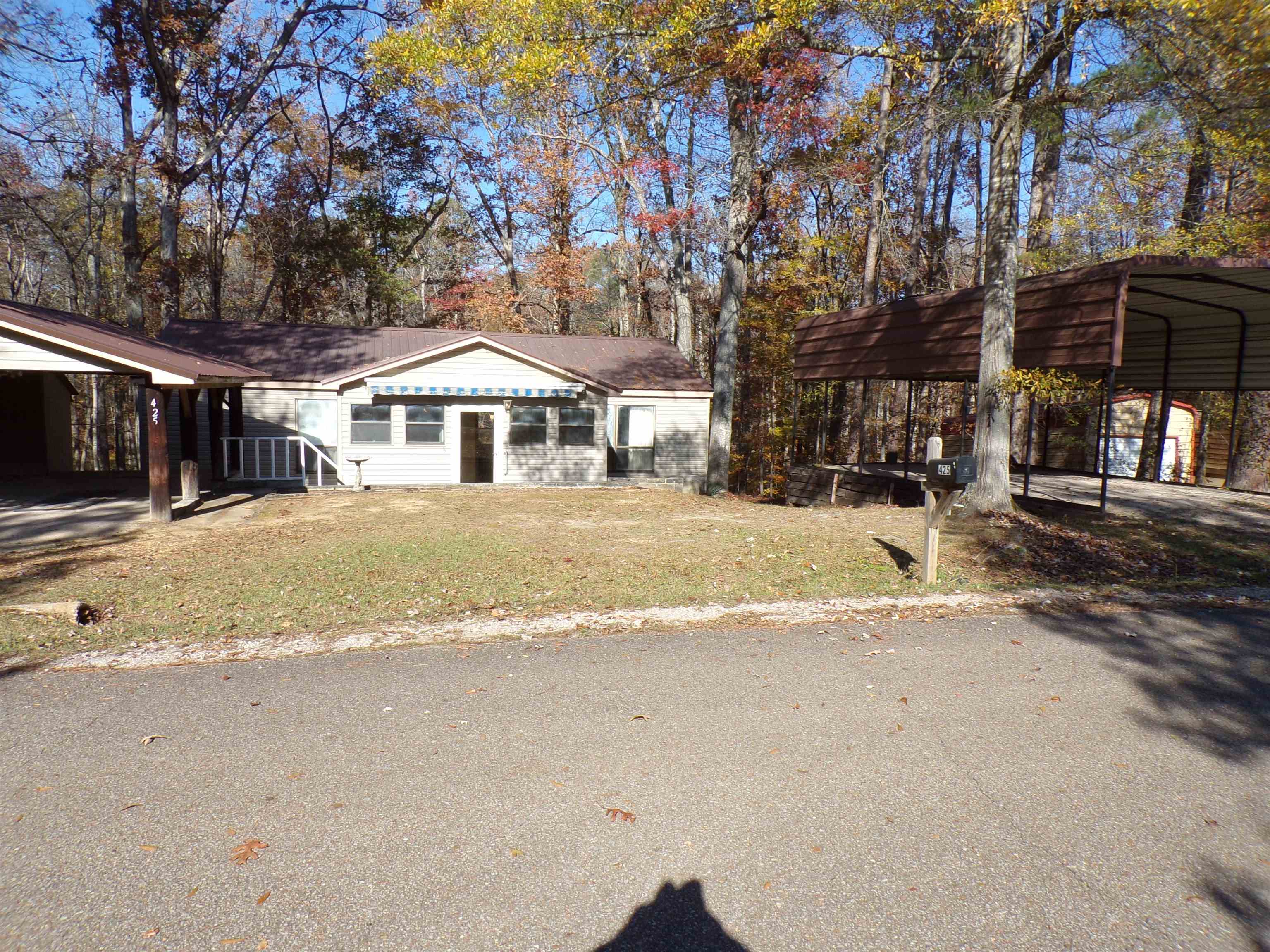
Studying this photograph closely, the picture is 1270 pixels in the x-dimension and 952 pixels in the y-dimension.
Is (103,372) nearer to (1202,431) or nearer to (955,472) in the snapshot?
(955,472)

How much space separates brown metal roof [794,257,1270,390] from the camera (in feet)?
30.0

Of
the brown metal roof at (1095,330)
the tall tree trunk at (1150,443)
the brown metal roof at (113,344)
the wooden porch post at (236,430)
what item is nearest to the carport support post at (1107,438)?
the brown metal roof at (1095,330)

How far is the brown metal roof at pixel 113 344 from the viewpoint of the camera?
10.7 meters

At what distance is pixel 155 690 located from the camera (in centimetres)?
496

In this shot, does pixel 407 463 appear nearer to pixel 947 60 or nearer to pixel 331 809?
pixel 947 60

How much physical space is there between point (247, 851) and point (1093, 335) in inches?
394

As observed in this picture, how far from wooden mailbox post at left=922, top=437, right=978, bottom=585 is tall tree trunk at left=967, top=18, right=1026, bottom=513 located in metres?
2.91

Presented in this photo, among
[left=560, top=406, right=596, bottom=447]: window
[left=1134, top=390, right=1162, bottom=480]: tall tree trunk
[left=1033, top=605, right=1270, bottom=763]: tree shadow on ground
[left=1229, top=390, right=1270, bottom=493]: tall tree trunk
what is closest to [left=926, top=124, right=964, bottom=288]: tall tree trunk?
[left=1134, top=390, right=1162, bottom=480]: tall tree trunk

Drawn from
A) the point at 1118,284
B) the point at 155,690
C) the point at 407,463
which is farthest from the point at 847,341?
the point at 155,690

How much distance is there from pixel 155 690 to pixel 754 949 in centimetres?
423

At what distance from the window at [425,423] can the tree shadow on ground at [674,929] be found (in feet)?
51.8

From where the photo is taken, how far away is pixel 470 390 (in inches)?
690

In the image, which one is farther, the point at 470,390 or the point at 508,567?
the point at 470,390

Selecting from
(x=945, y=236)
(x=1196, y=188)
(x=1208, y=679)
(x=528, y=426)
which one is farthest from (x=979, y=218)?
(x=1208, y=679)
